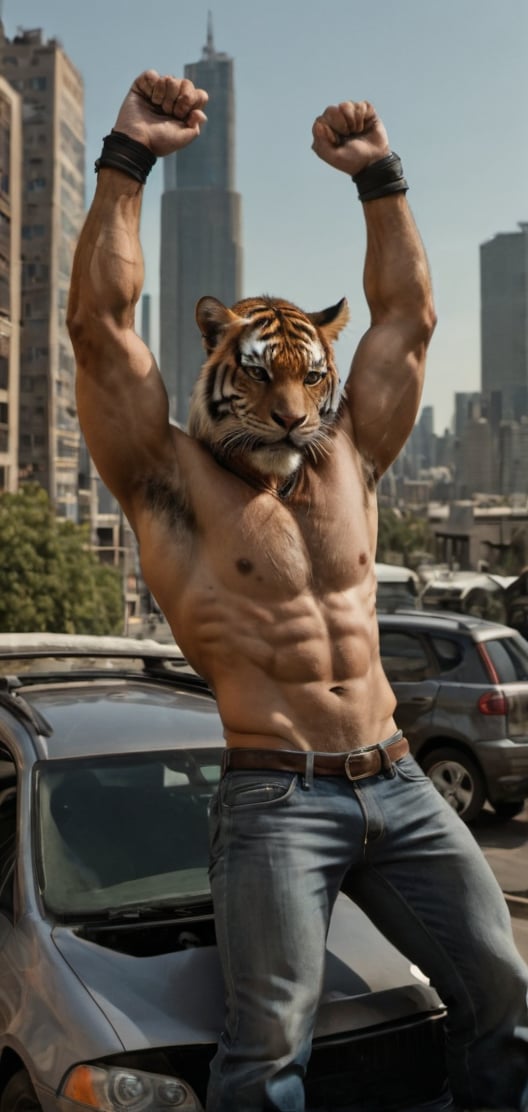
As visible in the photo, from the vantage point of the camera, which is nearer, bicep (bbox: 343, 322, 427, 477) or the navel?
the navel

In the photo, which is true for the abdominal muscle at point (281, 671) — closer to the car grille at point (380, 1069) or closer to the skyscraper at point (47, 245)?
the car grille at point (380, 1069)

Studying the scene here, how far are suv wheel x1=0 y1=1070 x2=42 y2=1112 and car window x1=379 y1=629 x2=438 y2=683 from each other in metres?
6.91

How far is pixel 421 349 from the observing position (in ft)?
10.7

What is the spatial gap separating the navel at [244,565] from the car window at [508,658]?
7.09 m

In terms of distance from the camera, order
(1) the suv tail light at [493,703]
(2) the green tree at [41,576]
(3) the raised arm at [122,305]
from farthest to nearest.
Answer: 1. (2) the green tree at [41,576]
2. (1) the suv tail light at [493,703]
3. (3) the raised arm at [122,305]

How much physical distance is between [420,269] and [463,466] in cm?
17063

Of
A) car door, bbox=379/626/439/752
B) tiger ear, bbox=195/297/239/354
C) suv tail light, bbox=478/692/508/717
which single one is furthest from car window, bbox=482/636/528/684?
tiger ear, bbox=195/297/239/354

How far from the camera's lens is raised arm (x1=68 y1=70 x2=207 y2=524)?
287cm

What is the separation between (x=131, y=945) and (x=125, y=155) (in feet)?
6.88

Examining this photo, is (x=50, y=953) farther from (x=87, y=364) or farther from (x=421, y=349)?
(x=421, y=349)

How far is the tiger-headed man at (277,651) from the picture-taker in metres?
2.83

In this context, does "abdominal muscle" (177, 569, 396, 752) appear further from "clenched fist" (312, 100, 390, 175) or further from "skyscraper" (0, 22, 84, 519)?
"skyscraper" (0, 22, 84, 519)

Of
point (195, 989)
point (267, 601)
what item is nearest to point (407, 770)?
point (267, 601)

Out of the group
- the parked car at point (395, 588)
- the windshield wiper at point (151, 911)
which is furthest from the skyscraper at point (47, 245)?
the windshield wiper at point (151, 911)
